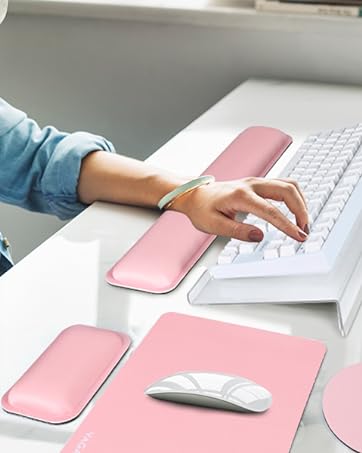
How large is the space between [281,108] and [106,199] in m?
0.41

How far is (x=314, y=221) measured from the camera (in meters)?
0.88

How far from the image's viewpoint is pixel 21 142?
Answer: 1.13 meters

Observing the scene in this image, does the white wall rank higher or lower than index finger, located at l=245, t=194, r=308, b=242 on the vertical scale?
lower

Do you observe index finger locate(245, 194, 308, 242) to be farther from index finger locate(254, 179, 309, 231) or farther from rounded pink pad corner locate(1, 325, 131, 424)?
rounded pink pad corner locate(1, 325, 131, 424)

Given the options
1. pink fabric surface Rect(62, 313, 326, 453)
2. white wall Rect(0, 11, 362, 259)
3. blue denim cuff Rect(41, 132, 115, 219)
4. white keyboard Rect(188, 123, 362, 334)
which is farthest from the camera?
white wall Rect(0, 11, 362, 259)

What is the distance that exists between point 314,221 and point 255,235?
0.07 m

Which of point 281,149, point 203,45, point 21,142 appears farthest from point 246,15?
point 21,142

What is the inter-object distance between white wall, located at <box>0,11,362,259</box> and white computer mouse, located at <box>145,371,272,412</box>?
0.95 metres

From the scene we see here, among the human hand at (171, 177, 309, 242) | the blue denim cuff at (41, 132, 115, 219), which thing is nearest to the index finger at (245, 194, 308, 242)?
the human hand at (171, 177, 309, 242)

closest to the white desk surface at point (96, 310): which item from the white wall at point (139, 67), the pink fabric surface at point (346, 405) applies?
the pink fabric surface at point (346, 405)

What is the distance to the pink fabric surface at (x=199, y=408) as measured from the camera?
62cm

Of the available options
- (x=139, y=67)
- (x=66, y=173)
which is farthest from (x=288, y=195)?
(x=139, y=67)

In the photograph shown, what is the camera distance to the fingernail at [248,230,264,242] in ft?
2.80

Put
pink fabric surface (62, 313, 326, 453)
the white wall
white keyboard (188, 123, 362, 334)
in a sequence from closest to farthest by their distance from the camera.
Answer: pink fabric surface (62, 313, 326, 453) < white keyboard (188, 123, 362, 334) < the white wall
